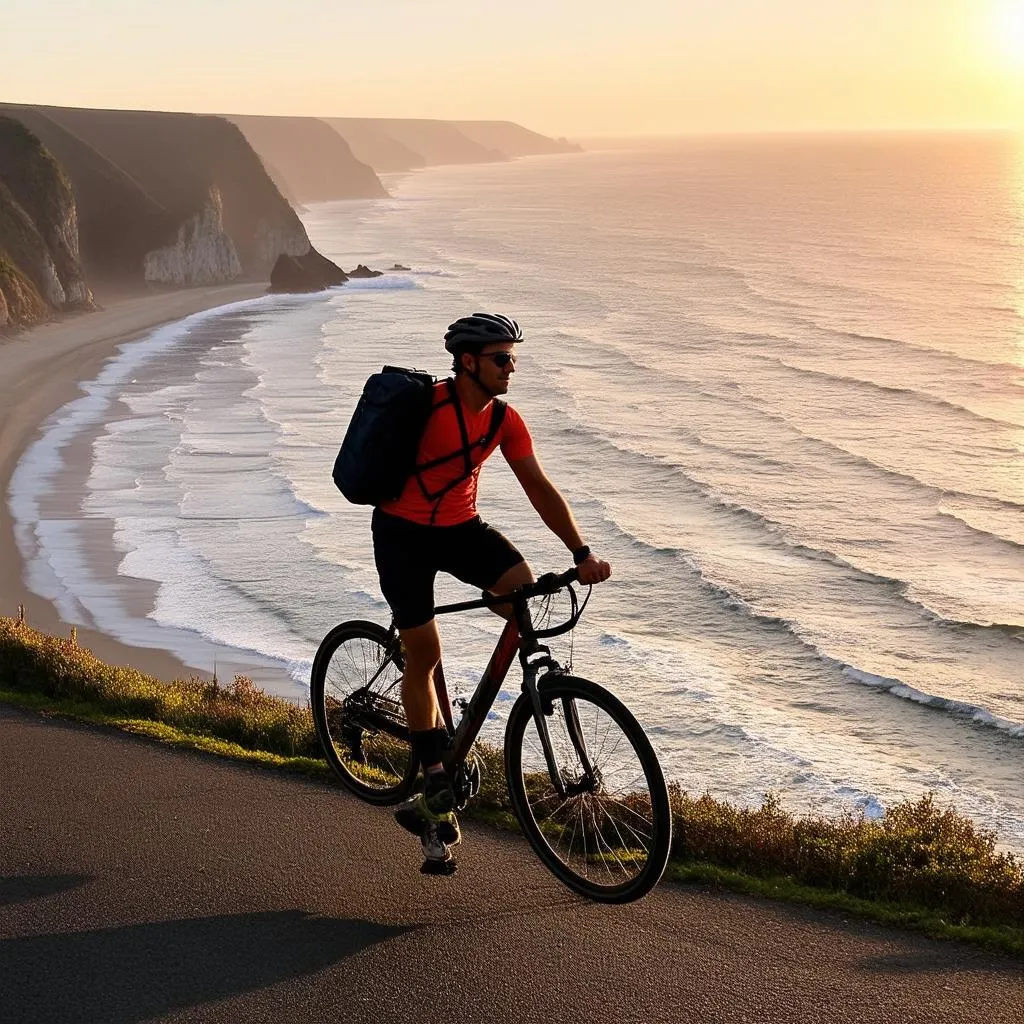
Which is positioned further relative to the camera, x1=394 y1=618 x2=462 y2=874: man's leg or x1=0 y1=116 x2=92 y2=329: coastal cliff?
x1=0 y1=116 x2=92 y2=329: coastal cliff

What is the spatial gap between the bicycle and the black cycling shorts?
130 mm

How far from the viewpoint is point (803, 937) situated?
4.68m

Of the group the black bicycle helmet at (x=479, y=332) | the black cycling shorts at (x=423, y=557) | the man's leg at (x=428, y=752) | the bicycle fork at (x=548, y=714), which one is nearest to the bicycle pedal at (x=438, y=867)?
the man's leg at (x=428, y=752)

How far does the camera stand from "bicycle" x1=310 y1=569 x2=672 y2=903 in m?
4.79

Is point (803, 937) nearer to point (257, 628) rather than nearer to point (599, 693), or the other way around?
point (599, 693)

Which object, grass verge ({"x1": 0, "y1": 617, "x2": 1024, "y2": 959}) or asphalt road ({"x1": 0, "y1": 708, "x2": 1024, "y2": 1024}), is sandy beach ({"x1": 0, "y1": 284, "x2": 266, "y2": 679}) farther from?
asphalt road ({"x1": 0, "y1": 708, "x2": 1024, "y2": 1024})

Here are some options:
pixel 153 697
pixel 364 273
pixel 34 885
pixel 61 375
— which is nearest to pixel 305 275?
pixel 364 273

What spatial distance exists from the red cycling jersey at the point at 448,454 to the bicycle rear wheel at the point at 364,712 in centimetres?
92

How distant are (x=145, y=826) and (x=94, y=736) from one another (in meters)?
1.55

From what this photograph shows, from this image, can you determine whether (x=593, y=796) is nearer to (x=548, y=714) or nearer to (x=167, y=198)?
(x=548, y=714)

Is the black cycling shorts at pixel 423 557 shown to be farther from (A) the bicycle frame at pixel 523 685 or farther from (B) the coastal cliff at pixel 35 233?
(B) the coastal cliff at pixel 35 233

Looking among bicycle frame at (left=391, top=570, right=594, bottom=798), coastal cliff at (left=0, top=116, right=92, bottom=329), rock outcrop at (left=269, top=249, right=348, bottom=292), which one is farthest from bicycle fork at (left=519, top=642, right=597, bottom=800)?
rock outcrop at (left=269, top=249, right=348, bottom=292)

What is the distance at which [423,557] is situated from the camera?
16.8 ft

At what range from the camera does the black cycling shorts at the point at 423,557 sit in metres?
5.09
